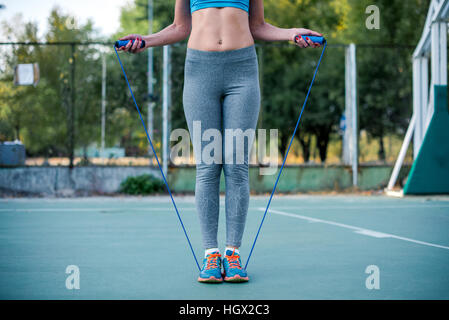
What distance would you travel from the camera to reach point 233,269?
3.56 m

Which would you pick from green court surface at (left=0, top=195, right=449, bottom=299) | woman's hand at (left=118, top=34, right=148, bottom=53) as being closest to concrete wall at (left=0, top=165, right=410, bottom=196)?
green court surface at (left=0, top=195, right=449, bottom=299)

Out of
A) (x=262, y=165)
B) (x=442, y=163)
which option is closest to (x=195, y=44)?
(x=442, y=163)

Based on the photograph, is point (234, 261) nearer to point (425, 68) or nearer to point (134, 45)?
point (134, 45)

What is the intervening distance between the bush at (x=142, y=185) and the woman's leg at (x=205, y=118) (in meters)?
7.98

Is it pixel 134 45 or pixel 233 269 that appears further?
pixel 134 45

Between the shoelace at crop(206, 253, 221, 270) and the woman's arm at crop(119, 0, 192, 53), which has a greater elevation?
the woman's arm at crop(119, 0, 192, 53)

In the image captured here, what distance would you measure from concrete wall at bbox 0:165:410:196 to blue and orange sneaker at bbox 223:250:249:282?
8.26 meters

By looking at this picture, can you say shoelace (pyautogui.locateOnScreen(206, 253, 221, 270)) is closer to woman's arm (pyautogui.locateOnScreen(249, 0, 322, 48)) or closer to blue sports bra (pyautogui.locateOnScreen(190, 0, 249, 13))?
woman's arm (pyautogui.locateOnScreen(249, 0, 322, 48))

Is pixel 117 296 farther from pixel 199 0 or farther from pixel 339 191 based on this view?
pixel 339 191

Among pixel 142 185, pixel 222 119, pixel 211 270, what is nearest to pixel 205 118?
pixel 222 119

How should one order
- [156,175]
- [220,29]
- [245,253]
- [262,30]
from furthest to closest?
[156,175] < [245,253] < [262,30] < [220,29]

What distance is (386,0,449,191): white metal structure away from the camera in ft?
34.0

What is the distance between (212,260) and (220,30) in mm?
1410

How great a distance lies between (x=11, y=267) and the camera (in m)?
4.06
